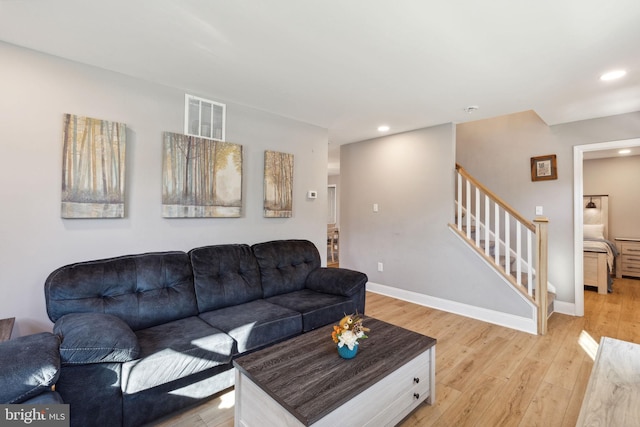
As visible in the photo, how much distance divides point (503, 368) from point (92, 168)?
3.58m

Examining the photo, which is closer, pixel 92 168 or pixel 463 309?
pixel 92 168

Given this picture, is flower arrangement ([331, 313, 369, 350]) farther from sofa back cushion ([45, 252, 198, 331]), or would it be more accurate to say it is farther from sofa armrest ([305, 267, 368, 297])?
sofa back cushion ([45, 252, 198, 331])

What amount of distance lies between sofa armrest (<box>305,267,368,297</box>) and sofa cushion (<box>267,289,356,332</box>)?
65 millimetres

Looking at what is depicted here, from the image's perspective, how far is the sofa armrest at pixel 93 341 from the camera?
1.42 meters

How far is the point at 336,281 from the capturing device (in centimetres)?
289

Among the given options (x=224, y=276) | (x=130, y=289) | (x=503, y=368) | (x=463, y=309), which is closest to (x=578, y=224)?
(x=463, y=309)

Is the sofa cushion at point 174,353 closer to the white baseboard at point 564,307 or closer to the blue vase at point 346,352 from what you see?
the blue vase at point 346,352

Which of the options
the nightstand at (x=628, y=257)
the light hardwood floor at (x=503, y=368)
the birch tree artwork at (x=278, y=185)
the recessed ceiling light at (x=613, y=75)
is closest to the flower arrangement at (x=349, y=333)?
the light hardwood floor at (x=503, y=368)

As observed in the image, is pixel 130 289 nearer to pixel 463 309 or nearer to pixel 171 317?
pixel 171 317

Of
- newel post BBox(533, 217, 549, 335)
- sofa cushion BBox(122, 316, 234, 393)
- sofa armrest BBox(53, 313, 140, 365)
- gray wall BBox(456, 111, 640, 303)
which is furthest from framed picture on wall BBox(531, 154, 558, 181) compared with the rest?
sofa armrest BBox(53, 313, 140, 365)

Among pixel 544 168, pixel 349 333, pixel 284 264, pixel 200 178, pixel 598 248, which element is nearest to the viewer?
pixel 349 333

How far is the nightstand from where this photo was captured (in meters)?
5.23

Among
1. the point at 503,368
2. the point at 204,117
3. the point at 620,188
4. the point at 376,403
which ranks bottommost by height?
the point at 503,368

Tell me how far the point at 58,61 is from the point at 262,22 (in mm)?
1610
